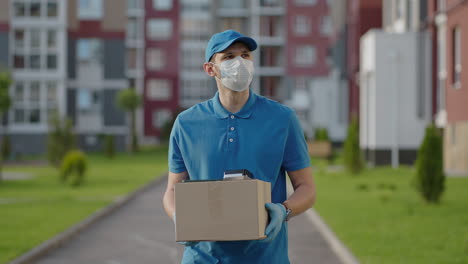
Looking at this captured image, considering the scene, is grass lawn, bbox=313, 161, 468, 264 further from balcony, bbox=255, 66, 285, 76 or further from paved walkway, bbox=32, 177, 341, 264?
balcony, bbox=255, 66, 285, 76

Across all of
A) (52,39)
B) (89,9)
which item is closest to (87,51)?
(89,9)

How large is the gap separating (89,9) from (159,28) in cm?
2080

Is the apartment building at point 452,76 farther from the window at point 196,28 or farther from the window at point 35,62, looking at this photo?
the window at point 196,28

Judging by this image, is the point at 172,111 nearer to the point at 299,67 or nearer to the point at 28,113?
the point at 299,67

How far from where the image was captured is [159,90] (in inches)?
3142

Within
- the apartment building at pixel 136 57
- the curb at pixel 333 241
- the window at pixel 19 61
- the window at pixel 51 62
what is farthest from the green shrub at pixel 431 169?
the window at pixel 19 61

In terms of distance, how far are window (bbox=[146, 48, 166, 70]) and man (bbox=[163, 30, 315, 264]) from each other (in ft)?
249

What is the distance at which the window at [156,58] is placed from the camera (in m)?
79.4

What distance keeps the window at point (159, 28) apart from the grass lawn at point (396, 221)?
2236 inches

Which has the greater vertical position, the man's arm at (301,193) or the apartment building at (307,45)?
the apartment building at (307,45)

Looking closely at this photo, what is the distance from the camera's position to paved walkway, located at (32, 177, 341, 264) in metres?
10.9

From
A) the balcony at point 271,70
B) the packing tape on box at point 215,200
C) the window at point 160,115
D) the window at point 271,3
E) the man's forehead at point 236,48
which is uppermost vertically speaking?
the window at point 271,3

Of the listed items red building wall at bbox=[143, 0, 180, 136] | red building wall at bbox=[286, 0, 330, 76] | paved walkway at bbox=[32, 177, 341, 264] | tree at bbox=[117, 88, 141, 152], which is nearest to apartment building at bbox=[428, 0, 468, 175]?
paved walkway at bbox=[32, 177, 341, 264]

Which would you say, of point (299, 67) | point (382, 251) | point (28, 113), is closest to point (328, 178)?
point (382, 251)
